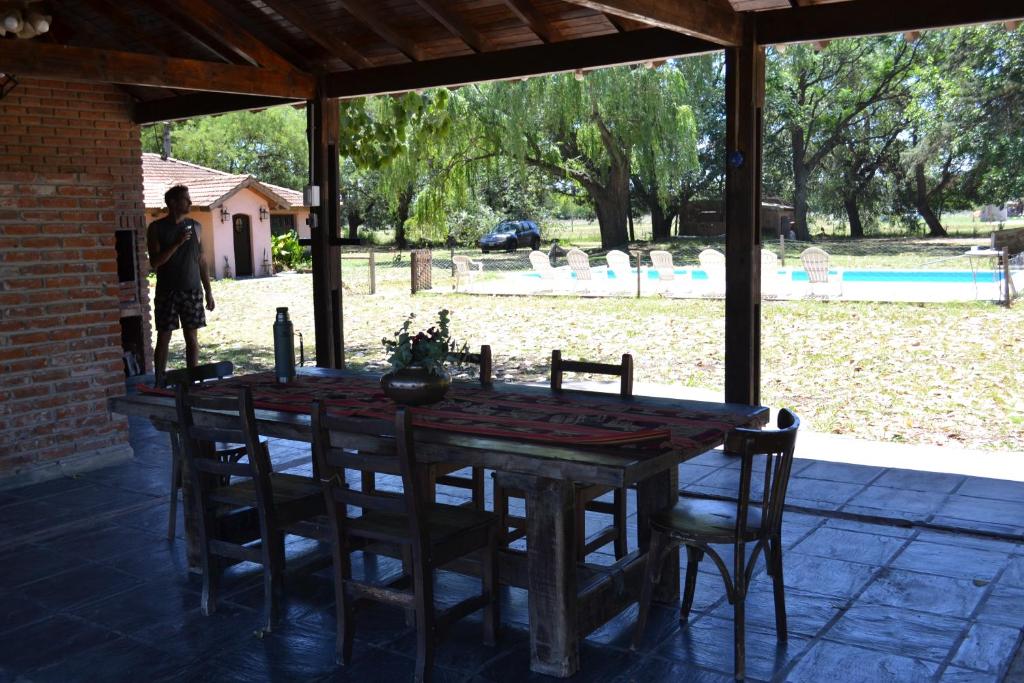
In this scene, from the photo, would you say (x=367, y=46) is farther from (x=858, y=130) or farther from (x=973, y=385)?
(x=858, y=130)

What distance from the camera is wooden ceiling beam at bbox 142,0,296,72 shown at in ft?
20.9

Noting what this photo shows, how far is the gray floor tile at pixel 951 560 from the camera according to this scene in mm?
3947

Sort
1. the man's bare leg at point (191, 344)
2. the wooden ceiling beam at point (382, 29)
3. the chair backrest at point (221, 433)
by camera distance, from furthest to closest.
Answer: the man's bare leg at point (191, 344) → the wooden ceiling beam at point (382, 29) → the chair backrest at point (221, 433)

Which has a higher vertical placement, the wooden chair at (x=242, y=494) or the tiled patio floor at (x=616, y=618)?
the wooden chair at (x=242, y=494)

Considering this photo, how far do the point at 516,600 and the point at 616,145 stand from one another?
1896cm

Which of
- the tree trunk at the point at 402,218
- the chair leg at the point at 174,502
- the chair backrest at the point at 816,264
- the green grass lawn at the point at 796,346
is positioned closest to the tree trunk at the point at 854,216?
the tree trunk at the point at 402,218

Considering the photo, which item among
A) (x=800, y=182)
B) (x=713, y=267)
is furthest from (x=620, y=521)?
(x=800, y=182)

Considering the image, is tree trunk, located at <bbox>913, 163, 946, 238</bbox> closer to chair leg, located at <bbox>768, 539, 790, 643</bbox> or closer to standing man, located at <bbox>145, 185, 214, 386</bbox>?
standing man, located at <bbox>145, 185, 214, 386</bbox>

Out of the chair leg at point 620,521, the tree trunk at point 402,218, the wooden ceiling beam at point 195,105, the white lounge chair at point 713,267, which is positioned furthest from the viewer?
the tree trunk at point 402,218

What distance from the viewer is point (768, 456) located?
3059 mm

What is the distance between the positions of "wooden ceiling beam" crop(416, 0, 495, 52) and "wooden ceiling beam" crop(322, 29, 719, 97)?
68mm

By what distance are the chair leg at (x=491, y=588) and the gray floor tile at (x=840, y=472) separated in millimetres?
2620

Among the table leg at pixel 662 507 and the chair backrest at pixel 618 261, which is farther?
the chair backrest at pixel 618 261

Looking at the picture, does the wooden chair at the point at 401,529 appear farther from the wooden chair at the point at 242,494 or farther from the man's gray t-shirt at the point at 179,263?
the man's gray t-shirt at the point at 179,263
